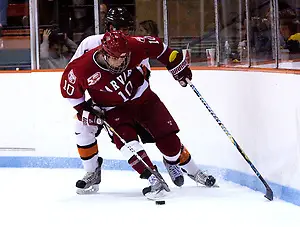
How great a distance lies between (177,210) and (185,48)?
5.84ft

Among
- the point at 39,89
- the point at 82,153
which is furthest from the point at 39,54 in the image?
the point at 82,153

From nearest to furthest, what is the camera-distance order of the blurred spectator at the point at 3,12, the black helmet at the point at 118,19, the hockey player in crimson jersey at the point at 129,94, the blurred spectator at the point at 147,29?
the hockey player in crimson jersey at the point at 129,94, the black helmet at the point at 118,19, the blurred spectator at the point at 147,29, the blurred spectator at the point at 3,12

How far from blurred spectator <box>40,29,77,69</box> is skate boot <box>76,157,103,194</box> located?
4.80 ft

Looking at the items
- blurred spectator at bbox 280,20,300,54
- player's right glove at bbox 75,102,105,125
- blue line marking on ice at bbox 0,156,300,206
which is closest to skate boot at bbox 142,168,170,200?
player's right glove at bbox 75,102,105,125

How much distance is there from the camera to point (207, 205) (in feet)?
12.4

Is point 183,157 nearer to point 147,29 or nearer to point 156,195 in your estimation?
point 156,195

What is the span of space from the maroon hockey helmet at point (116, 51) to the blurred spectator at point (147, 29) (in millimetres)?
1493

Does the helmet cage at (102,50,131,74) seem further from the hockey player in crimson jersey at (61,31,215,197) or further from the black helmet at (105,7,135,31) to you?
the black helmet at (105,7,135,31)

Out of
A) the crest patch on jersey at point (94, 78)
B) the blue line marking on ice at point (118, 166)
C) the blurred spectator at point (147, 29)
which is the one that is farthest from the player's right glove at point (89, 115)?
the blurred spectator at point (147, 29)

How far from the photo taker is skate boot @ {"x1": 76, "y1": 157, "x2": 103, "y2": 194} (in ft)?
14.0

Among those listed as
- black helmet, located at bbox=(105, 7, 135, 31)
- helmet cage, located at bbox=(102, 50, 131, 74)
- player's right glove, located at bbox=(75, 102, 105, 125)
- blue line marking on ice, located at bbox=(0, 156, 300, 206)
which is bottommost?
blue line marking on ice, located at bbox=(0, 156, 300, 206)

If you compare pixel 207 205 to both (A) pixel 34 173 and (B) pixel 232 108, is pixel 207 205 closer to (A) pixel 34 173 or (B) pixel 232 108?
(B) pixel 232 108

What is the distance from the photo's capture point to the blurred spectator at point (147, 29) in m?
5.31

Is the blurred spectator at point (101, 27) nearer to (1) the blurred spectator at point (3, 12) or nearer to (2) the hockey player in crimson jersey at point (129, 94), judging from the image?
(1) the blurred spectator at point (3, 12)
